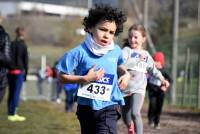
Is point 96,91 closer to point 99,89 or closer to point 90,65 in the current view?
point 99,89

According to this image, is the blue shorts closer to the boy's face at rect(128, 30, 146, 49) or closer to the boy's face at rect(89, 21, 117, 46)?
the boy's face at rect(89, 21, 117, 46)

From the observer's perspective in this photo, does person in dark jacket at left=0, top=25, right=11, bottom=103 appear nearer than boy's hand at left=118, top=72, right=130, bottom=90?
No

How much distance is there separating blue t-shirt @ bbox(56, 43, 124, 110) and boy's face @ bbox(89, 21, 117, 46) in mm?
151

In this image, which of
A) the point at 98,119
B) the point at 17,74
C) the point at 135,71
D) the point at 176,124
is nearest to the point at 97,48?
the point at 98,119

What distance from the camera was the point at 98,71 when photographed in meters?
6.73

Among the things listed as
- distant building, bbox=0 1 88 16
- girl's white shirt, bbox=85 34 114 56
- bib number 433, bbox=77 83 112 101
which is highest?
distant building, bbox=0 1 88 16

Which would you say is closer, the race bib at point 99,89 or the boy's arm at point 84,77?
the boy's arm at point 84,77

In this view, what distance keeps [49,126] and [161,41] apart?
14.4 meters

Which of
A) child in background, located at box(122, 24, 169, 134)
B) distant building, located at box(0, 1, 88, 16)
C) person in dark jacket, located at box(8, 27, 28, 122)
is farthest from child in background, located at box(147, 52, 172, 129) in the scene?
distant building, located at box(0, 1, 88, 16)

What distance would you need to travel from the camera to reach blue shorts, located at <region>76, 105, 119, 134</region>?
6.87m

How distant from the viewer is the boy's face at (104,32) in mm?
6840

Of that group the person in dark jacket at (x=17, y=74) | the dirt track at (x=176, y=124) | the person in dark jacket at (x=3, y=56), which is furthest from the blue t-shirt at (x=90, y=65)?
the person in dark jacket at (x=17, y=74)

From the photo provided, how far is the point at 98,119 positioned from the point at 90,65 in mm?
556

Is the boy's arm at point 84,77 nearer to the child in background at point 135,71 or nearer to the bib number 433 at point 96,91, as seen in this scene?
the bib number 433 at point 96,91
